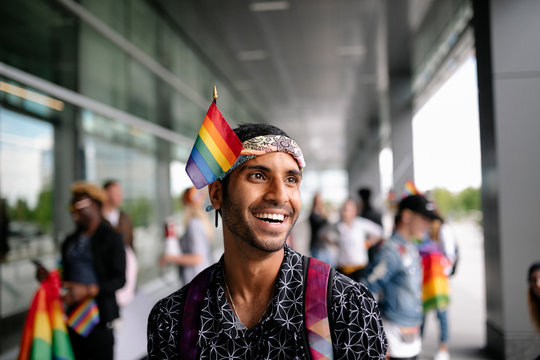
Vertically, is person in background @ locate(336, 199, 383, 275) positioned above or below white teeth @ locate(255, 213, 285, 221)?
below

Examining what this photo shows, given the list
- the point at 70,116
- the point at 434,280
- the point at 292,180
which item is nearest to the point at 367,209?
the point at 434,280

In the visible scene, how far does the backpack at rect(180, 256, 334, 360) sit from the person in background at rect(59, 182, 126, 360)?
2250mm

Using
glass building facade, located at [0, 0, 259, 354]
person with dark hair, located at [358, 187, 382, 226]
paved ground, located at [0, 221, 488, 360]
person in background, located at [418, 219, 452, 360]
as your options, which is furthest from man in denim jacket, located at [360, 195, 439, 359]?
person with dark hair, located at [358, 187, 382, 226]

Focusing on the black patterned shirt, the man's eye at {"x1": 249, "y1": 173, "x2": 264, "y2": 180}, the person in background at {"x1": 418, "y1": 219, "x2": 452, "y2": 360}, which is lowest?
the person in background at {"x1": 418, "y1": 219, "x2": 452, "y2": 360}

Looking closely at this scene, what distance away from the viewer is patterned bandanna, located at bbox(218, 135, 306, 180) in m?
1.40

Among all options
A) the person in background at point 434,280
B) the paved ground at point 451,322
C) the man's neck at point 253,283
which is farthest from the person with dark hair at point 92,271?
the person in background at point 434,280

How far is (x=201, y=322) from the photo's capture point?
1.38 metres

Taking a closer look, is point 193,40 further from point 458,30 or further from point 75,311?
point 75,311

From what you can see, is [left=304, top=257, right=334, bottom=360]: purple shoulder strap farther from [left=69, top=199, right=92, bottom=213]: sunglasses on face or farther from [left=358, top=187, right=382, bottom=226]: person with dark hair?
[left=358, top=187, right=382, bottom=226]: person with dark hair

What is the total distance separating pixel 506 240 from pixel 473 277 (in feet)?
25.9

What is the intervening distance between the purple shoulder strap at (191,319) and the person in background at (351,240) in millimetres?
5291

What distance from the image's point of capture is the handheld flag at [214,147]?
130 centimetres

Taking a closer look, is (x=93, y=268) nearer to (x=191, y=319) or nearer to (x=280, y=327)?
(x=191, y=319)

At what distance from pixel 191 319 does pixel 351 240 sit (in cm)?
550
